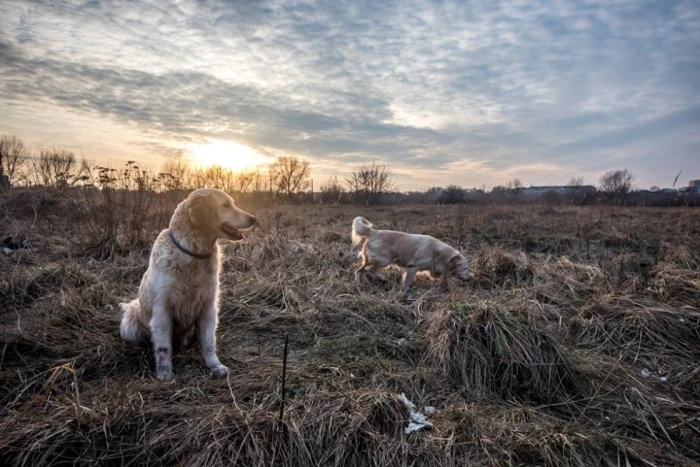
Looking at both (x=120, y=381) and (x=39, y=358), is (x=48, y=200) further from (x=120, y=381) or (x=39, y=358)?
(x=120, y=381)

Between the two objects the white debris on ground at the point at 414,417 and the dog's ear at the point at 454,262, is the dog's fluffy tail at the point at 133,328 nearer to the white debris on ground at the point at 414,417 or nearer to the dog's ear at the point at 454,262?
the white debris on ground at the point at 414,417

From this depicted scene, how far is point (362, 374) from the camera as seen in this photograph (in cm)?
313

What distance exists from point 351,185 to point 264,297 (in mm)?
31107

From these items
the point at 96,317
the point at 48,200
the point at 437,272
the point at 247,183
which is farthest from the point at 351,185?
the point at 96,317

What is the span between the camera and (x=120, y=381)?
2.81m

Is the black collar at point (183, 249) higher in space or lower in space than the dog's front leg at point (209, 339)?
higher

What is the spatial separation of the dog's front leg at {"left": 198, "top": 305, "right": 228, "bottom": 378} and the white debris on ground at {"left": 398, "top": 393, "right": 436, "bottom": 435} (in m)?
1.52

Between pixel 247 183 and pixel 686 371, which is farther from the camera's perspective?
pixel 247 183

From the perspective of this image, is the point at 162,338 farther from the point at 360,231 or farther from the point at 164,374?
the point at 360,231

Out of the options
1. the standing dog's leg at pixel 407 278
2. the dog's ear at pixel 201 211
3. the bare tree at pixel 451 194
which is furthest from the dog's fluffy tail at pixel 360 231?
the bare tree at pixel 451 194

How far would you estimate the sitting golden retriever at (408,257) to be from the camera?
20.7ft

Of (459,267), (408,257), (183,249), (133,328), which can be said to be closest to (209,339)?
(133,328)

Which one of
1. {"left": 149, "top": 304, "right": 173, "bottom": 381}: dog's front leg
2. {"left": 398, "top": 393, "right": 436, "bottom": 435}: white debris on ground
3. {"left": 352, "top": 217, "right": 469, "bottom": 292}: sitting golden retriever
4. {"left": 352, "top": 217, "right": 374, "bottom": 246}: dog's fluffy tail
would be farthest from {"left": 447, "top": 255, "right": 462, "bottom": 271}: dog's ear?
{"left": 149, "top": 304, "right": 173, "bottom": 381}: dog's front leg

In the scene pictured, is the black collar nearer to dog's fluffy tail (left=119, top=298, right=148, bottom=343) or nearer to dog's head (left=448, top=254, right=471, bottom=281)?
dog's fluffy tail (left=119, top=298, right=148, bottom=343)
